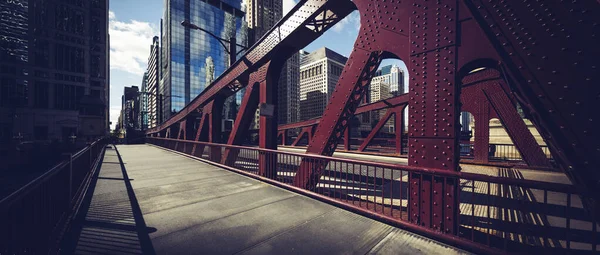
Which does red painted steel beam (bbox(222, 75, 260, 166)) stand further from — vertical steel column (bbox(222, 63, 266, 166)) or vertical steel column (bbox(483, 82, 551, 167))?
vertical steel column (bbox(483, 82, 551, 167))

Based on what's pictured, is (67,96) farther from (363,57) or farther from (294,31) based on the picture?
(363,57)

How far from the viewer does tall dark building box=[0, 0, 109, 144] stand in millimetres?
45531

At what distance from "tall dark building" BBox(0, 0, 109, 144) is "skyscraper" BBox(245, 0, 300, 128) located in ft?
247

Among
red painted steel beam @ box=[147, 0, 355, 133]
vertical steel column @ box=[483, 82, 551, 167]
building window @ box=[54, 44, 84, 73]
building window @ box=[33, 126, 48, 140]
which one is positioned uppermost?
building window @ box=[54, 44, 84, 73]

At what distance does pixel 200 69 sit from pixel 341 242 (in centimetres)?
10354

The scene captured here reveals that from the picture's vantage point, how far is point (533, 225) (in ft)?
12.5

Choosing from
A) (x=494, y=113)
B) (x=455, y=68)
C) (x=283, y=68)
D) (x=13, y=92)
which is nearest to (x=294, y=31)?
(x=455, y=68)

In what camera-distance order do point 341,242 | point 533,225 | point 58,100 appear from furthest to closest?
point 58,100
point 533,225
point 341,242

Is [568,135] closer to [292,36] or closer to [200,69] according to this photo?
[292,36]

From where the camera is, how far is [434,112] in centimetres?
335

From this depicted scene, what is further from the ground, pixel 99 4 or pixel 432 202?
pixel 99 4

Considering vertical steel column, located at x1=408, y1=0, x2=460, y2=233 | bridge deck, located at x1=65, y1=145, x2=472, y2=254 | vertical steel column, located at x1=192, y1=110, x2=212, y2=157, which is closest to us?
bridge deck, located at x1=65, y1=145, x2=472, y2=254

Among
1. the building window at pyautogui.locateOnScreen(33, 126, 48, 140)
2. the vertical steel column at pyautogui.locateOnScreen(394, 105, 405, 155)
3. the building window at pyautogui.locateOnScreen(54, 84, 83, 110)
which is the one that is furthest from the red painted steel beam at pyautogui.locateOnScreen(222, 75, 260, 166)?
the building window at pyautogui.locateOnScreen(54, 84, 83, 110)

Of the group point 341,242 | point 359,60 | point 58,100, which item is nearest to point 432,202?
point 341,242
